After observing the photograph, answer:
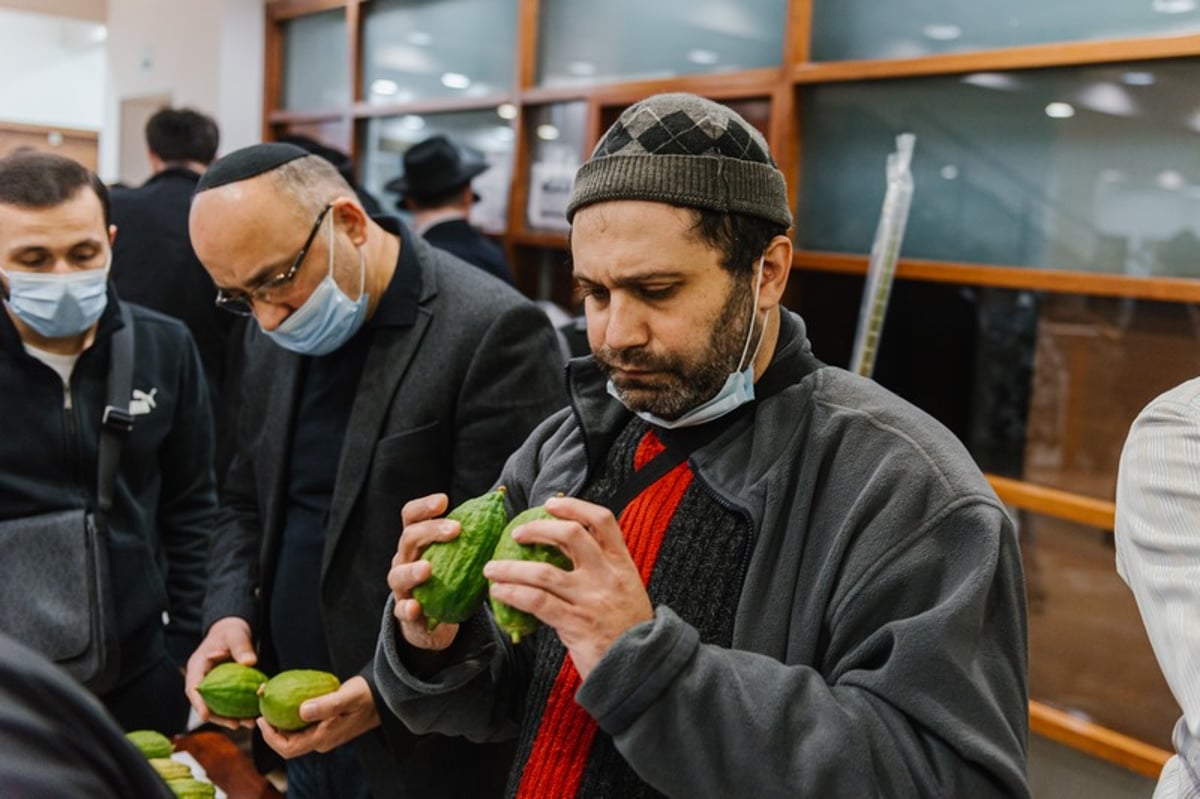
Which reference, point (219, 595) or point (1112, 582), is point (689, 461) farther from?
point (1112, 582)

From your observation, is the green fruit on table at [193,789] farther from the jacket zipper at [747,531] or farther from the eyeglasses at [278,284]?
the jacket zipper at [747,531]

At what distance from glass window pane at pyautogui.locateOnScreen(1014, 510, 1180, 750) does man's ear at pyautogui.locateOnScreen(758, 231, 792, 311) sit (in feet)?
6.57

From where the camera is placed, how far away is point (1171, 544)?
3.57ft

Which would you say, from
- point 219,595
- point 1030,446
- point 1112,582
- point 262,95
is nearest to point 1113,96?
point 1030,446

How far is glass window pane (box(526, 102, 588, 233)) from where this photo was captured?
177 inches

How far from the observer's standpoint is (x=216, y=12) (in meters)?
6.43

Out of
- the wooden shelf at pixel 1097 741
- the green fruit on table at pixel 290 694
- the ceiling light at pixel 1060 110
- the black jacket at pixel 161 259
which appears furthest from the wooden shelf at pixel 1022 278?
the green fruit on table at pixel 290 694

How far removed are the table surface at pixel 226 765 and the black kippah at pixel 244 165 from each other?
1.05 m

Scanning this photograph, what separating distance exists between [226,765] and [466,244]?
2443 mm

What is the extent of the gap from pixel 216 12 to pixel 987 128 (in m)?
4.95

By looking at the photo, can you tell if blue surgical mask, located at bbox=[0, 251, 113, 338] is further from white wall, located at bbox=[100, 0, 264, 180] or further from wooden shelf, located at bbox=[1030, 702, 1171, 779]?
white wall, located at bbox=[100, 0, 264, 180]

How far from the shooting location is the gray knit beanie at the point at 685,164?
1.19m

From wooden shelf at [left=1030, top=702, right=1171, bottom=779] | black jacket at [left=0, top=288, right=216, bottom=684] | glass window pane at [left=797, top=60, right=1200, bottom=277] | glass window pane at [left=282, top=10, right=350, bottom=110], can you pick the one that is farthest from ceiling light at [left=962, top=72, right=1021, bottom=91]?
glass window pane at [left=282, top=10, right=350, bottom=110]

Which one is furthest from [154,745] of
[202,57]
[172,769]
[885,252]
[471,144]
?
[202,57]
